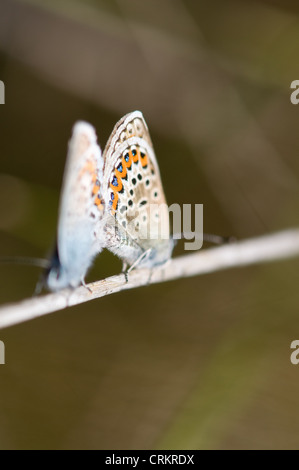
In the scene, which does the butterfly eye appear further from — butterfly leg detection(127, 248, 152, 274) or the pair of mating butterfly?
butterfly leg detection(127, 248, 152, 274)

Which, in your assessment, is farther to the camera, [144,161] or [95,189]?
[144,161]

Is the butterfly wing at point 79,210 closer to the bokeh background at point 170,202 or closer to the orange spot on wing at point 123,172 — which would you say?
the orange spot on wing at point 123,172

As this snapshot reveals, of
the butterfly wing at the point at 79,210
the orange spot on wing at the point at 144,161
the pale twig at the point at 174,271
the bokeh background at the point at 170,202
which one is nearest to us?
the pale twig at the point at 174,271

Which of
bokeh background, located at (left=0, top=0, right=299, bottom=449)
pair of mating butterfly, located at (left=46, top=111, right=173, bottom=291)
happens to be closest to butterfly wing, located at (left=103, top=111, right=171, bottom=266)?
pair of mating butterfly, located at (left=46, top=111, right=173, bottom=291)

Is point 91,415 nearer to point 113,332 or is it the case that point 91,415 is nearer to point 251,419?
point 113,332

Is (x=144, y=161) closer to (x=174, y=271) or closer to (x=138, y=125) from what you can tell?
(x=138, y=125)

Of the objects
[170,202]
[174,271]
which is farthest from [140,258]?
[170,202]

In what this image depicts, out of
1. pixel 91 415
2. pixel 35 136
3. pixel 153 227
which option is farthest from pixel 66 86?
pixel 91 415

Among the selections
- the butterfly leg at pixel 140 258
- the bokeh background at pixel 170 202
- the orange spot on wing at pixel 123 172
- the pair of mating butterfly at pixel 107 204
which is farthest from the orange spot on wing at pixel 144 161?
the bokeh background at pixel 170 202
